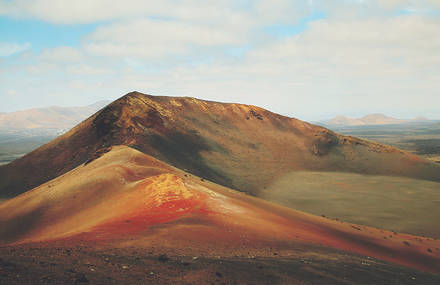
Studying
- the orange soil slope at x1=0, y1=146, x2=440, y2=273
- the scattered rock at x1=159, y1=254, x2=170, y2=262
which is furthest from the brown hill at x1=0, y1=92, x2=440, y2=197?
the scattered rock at x1=159, y1=254, x2=170, y2=262

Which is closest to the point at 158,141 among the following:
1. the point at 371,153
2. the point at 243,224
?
the point at 243,224

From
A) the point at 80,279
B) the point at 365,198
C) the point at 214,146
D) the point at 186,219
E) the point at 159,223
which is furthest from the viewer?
the point at 214,146

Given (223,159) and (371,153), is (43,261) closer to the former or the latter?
(223,159)

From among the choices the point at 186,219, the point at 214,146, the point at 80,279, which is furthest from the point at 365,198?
the point at 80,279

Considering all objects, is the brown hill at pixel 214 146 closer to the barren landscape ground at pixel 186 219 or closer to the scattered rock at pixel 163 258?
the barren landscape ground at pixel 186 219

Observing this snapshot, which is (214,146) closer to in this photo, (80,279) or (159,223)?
(159,223)

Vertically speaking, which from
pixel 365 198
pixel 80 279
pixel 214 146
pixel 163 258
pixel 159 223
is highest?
pixel 214 146

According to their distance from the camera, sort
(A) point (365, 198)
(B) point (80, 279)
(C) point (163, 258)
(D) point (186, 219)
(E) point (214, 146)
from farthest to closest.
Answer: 1. (E) point (214, 146)
2. (A) point (365, 198)
3. (D) point (186, 219)
4. (C) point (163, 258)
5. (B) point (80, 279)
